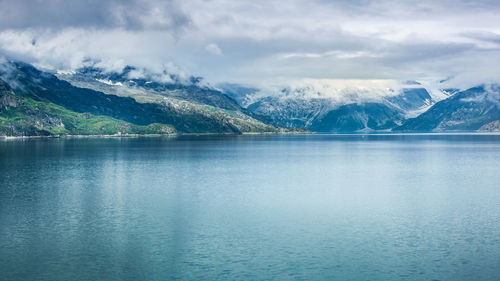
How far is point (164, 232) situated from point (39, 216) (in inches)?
812

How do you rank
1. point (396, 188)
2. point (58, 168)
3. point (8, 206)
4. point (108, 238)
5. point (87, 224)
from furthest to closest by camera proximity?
point (58, 168) < point (396, 188) < point (8, 206) < point (87, 224) < point (108, 238)

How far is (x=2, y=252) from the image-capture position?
4572 centimetres

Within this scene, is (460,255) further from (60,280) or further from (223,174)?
(223,174)

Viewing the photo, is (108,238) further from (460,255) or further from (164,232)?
(460,255)

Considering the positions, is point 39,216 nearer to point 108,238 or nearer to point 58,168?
point 108,238

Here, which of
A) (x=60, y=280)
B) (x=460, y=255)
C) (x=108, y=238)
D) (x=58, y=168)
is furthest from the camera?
(x=58, y=168)

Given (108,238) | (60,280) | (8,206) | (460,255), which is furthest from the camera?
(8,206)

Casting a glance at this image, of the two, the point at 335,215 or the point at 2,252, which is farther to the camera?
the point at 335,215

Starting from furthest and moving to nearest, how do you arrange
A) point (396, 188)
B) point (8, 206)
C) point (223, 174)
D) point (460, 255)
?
point (223, 174), point (396, 188), point (8, 206), point (460, 255)

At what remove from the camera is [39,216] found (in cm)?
6316

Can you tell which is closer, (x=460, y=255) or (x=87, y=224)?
(x=460, y=255)

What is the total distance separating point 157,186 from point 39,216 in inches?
1338

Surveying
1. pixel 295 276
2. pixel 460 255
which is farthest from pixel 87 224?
pixel 460 255

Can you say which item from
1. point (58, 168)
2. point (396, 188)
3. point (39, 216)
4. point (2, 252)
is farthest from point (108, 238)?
point (58, 168)
